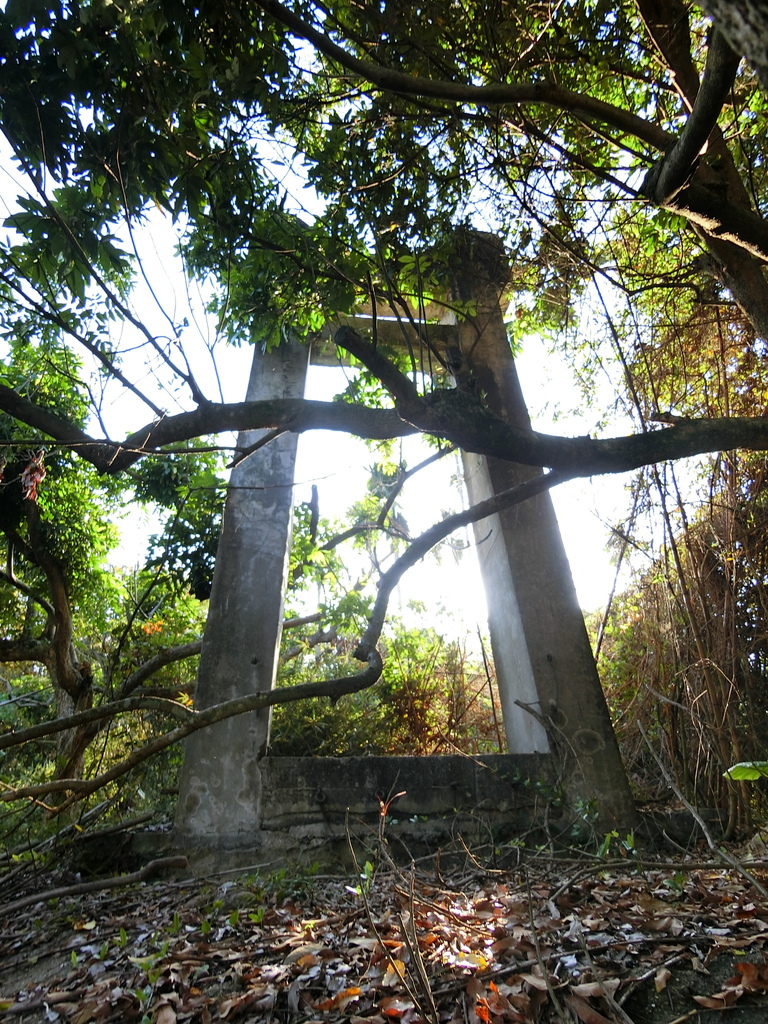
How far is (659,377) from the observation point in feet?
16.6

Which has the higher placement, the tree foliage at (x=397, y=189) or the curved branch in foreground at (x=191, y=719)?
the tree foliage at (x=397, y=189)

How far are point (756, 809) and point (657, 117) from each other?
505cm

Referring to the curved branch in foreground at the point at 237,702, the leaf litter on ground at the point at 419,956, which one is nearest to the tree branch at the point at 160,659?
the curved branch in foreground at the point at 237,702

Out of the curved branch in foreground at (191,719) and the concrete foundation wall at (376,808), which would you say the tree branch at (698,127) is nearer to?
the curved branch in foreground at (191,719)

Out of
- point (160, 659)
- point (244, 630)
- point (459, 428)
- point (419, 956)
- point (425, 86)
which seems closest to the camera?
point (419, 956)

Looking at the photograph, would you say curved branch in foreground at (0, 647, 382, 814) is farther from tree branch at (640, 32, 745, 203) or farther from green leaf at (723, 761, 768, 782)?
tree branch at (640, 32, 745, 203)

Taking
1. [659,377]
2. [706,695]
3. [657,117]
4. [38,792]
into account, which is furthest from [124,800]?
[657,117]

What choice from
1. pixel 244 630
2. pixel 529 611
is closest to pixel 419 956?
pixel 244 630

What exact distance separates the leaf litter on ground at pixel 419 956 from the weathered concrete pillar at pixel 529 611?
50.7 inches

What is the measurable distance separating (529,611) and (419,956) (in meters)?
3.35

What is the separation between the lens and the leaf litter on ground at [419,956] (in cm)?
170

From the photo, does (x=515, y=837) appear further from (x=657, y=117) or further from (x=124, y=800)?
(x=657, y=117)

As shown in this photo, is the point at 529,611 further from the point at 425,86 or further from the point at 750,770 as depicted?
the point at 425,86

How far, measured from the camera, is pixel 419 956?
167 cm
